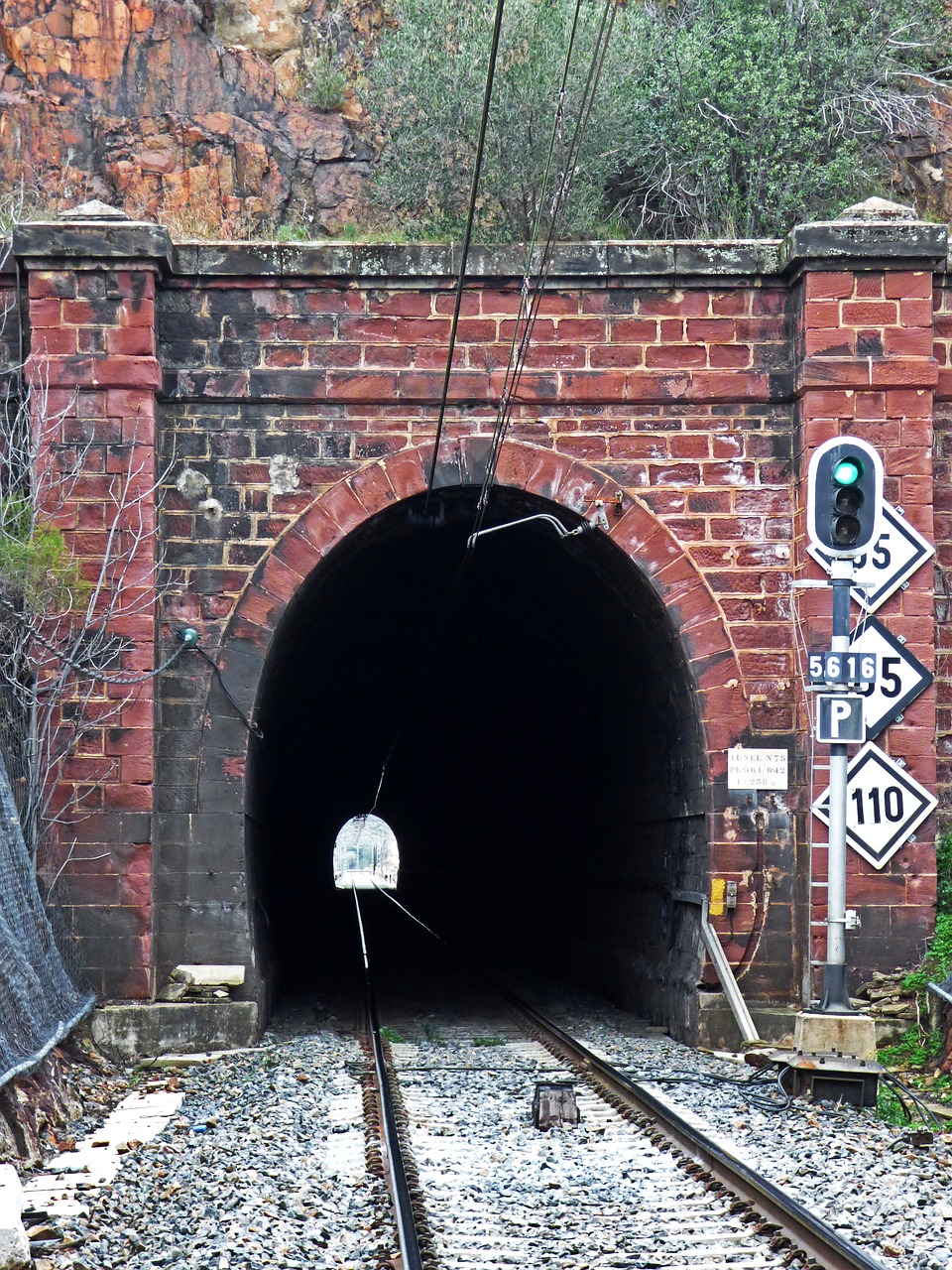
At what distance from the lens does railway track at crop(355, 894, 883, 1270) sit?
541cm

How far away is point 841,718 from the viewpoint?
8664 mm

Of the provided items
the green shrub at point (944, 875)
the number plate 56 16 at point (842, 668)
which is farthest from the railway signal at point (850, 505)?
the green shrub at point (944, 875)

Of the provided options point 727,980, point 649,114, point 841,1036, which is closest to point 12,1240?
point 841,1036

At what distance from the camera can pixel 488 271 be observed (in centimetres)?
1076

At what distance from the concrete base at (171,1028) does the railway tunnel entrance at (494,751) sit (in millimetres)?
1571

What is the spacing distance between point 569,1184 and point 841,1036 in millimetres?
2523

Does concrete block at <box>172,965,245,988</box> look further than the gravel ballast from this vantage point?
Yes


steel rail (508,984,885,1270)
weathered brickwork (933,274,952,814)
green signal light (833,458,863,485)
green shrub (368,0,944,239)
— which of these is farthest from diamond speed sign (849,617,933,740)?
green shrub (368,0,944,239)

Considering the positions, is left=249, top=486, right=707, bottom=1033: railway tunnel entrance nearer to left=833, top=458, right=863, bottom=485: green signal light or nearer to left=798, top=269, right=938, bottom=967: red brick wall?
left=798, top=269, right=938, bottom=967: red brick wall

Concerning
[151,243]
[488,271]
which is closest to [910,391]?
[488,271]

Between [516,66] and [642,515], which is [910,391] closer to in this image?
[642,515]

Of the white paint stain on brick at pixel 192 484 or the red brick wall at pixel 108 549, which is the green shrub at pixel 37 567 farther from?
the white paint stain on brick at pixel 192 484

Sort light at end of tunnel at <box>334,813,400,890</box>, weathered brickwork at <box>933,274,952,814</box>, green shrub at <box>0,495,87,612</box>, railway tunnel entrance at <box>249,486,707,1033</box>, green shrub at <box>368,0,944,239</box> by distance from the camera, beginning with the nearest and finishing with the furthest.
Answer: green shrub at <box>0,495,87,612</box>
weathered brickwork at <box>933,274,952,814</box>
railway tunnel entrance at <box>249,486,707,1033</box>
green shrub at <box>368,0,944,239</box>
light at end of tunnel at <box>334,813,400,890</box>

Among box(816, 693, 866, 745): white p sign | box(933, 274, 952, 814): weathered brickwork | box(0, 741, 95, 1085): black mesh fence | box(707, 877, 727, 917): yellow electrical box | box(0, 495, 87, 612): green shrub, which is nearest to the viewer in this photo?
box(0, 741, 95, 1085): black mesh fence
